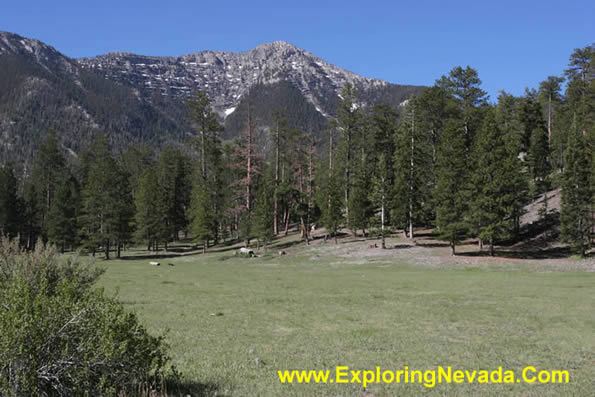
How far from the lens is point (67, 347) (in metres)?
5.71

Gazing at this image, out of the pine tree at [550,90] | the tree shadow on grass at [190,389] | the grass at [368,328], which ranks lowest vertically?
the grass at [368,328]

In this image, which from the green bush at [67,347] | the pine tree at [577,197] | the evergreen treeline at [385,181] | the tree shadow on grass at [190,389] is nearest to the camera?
the green bush at [67,347]

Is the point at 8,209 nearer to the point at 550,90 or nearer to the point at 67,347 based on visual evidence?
the point at 67,347

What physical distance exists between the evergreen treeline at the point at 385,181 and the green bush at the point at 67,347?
41597mm

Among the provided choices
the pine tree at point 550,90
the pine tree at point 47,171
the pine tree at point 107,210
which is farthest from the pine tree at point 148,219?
the pine tree at point 550,90

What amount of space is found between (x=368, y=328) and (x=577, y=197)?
1464 inches

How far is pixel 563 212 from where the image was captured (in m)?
42.0

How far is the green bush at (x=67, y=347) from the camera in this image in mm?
5414

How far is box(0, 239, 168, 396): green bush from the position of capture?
541 cm

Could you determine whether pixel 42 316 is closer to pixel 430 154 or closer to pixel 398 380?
pixel 398 380

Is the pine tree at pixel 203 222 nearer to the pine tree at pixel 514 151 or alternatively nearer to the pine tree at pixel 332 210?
the pine tree at pixel 332 210

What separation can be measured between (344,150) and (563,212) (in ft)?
104

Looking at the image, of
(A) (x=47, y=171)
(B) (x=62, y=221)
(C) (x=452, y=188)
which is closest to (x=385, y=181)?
(C) (x=452, y=188)

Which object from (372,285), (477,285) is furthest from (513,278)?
(372,285)
